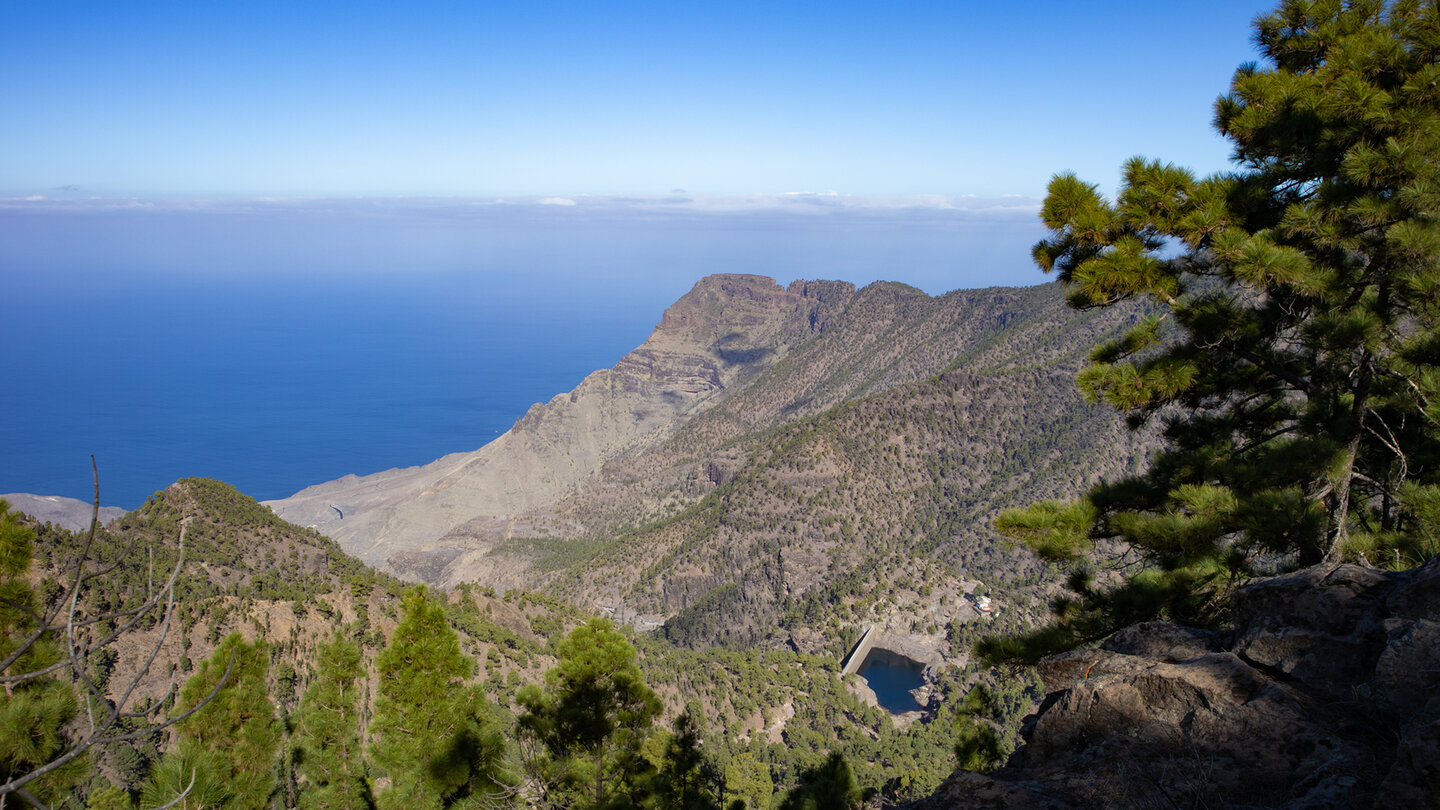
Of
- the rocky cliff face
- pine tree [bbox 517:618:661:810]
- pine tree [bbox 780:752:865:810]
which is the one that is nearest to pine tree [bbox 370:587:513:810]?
pine tree [bbox 517:618:661:810]

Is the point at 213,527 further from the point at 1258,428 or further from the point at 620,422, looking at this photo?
the point at 620,422

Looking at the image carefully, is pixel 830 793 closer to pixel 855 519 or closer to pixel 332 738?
pixel 332 738

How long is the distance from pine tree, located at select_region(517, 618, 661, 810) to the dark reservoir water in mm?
44909

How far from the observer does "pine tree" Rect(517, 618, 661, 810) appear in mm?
12445

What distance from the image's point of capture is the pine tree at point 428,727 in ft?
36.0

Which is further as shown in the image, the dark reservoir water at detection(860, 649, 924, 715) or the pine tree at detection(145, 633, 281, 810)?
the dark reservoir water at detection(860, 649, 924, 715)

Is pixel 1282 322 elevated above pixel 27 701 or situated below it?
above

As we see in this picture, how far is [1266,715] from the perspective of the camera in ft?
16.0

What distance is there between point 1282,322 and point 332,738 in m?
14.7

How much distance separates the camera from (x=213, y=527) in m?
39.0

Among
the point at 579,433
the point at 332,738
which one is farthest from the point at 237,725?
the point at 579,433

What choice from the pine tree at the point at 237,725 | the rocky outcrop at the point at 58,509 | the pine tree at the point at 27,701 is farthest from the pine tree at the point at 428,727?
the rocky outcrop at the point at 58,509

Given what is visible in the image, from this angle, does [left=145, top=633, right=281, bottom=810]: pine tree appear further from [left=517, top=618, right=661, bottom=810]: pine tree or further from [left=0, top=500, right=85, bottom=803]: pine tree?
[left=517, top=618, right=661, bottom=810]: pine tree

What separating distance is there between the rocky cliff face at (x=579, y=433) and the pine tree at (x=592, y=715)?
8751cm
